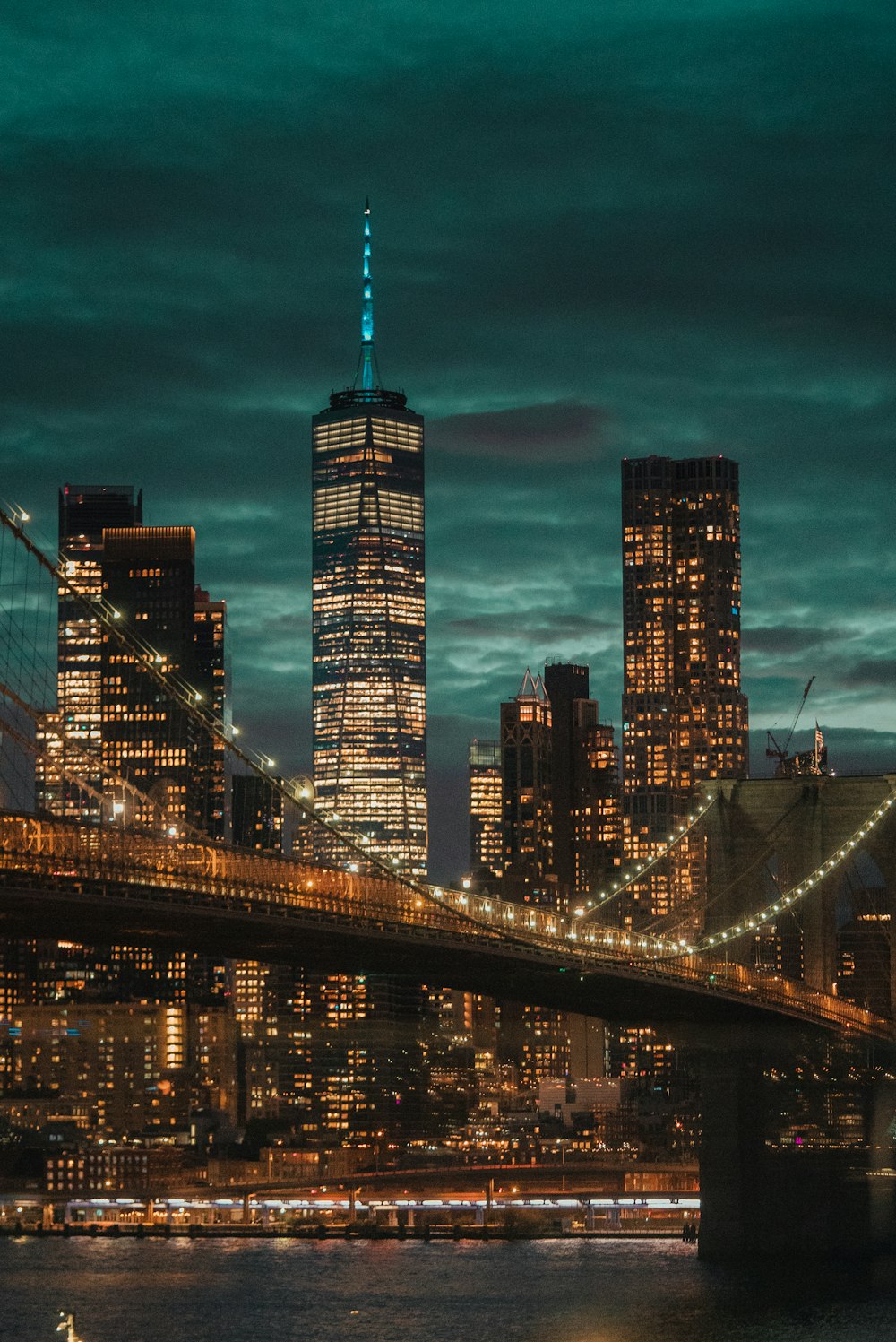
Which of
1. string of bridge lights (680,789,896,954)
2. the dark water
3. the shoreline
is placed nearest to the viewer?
the dark water

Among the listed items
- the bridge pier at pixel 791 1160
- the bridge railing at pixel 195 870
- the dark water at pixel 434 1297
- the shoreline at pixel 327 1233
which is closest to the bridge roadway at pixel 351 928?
the bridge railing at pixel 195 870

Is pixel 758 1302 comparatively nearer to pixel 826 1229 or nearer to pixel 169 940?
pixel 826 1229

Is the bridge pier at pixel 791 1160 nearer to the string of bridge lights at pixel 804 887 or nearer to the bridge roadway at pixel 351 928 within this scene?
the bridge roadway at pixel 351 928

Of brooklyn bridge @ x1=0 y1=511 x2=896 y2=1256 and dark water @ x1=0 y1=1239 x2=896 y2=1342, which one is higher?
brooklyn bridge @ x1=0 y1=511 x2=896 y2=1256

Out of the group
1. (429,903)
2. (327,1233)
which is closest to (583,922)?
(429,903)

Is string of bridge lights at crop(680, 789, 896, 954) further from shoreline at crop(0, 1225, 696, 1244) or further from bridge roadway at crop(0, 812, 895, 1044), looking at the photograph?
shoreline at crop(0, 1225, 696, 1244)

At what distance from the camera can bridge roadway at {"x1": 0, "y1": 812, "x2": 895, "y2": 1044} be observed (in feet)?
196

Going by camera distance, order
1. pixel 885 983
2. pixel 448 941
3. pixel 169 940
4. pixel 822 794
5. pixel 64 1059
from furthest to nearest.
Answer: pixel 64 1059 → pixel 885 983 → pixel 822 794 → pixel 448 941 → pixel 169 940

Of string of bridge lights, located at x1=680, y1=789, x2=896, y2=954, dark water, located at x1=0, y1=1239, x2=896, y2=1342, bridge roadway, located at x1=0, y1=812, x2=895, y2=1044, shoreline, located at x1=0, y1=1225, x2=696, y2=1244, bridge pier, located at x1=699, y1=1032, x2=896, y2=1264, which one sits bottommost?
dark water, located at x1=0, y1=1239, x2=896, y2=1342

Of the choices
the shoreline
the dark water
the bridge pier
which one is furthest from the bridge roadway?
the shoreline

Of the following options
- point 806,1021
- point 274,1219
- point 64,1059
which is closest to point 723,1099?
point 806,1021

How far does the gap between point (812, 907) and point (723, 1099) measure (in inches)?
416

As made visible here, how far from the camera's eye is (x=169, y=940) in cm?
6725

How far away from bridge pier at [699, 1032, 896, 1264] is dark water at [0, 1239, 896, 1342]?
7.71 ft
